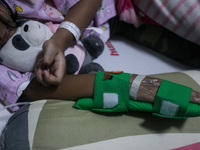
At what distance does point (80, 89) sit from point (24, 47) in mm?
295

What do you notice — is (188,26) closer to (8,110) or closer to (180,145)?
(180,145)

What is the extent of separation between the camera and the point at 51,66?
0.70 metres

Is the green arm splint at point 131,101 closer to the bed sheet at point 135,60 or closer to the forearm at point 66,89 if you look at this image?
the forearm at point 66,89

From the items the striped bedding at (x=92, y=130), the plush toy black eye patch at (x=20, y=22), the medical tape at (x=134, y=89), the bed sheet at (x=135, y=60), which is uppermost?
the plush toy black eye patch at (x=20, y=22)

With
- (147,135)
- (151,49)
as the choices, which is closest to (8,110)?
(147,135)

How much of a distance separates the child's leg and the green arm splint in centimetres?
2

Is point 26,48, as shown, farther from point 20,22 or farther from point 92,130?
point 92,130

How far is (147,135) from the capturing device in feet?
1.95

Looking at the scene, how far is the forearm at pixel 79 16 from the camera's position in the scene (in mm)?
795

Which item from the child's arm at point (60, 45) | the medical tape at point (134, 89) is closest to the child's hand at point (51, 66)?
the child's arm at point (60, 45)

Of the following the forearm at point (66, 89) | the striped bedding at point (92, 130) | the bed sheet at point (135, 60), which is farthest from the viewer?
the bed sheet at point (135, 60)

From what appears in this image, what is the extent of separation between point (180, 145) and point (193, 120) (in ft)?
0.33

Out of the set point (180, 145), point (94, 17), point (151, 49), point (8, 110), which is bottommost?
point (8, 110)

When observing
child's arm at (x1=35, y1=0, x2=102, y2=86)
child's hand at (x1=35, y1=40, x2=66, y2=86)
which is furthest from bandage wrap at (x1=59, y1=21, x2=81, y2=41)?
child's hand at (x1=35, y1=40, x2=66, y2=86)
